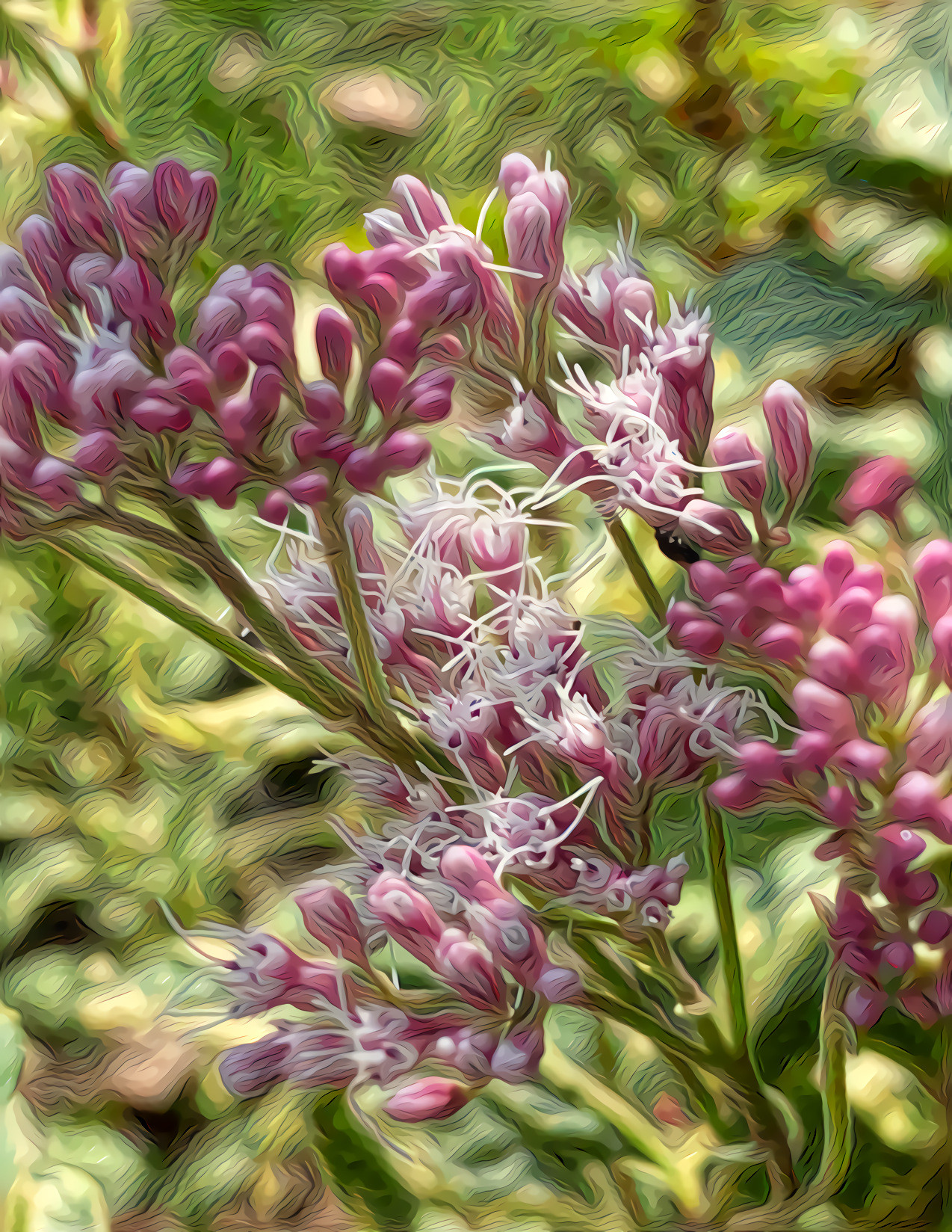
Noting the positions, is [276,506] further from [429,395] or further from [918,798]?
[918,798]

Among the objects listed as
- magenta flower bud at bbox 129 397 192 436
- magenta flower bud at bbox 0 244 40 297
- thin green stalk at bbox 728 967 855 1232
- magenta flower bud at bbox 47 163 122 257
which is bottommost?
thin green stalk at bbox 728 967 855 1232

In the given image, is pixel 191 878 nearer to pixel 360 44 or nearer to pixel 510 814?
pixel 510 814

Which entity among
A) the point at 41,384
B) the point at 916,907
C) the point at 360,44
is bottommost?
the point at 916,907

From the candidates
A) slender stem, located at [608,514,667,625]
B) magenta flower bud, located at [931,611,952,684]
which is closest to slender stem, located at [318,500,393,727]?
slender stem, located at [608,514,667,625]

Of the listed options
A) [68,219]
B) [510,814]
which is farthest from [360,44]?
[510,814]

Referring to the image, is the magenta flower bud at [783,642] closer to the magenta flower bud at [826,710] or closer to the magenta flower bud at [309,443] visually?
the magenta flower bud at [826,710]

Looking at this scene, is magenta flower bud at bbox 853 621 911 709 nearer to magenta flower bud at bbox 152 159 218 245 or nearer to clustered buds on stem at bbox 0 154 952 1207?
clustered buds on stem at bbox 0 154 952 1207
